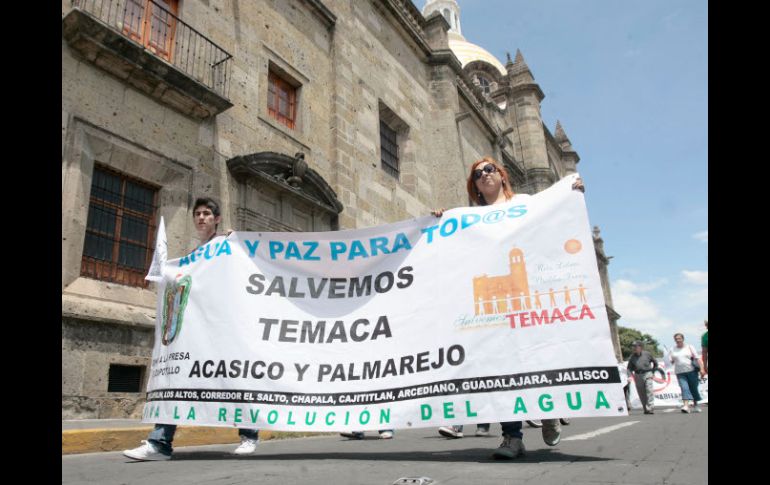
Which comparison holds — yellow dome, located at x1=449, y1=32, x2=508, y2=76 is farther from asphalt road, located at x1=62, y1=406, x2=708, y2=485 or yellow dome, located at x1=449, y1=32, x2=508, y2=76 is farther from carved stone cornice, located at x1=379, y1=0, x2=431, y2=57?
asphalt road, located at x1=62, y1=406, x2=708, y2=485

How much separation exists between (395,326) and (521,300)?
0.91 meters

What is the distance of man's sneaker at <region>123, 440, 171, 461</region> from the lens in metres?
3.76

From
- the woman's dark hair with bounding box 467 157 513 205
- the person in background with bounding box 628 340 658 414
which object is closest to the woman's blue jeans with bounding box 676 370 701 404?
the person in background with bounding box 628 340 658 414

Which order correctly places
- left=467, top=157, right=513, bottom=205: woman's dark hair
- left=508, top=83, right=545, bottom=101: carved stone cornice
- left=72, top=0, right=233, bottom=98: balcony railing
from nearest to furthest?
left=467, top=157, right=513, bottom=205: woman's dark hair
left=72, top=0, right=233, bottom=98: balcony railing
left=508, top=83, right=545, bottom=101: carved stone cornice

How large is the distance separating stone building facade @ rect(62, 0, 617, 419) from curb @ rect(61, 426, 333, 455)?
1738 mm

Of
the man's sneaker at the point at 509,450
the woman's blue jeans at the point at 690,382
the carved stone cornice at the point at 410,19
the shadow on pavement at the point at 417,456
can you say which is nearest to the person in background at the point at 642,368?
the woman's blue jeans at the point at 690,382

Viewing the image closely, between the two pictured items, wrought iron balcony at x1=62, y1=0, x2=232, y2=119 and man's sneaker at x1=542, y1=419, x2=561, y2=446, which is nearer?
man's sneaker at x1=542, y1=419, x2=561, y2=446

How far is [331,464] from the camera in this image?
11.1 ft

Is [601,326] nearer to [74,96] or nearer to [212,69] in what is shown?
[74,96]

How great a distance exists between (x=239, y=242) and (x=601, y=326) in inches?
111

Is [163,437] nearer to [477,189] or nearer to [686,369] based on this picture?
[477,189]

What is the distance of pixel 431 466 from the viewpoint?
123 inches
